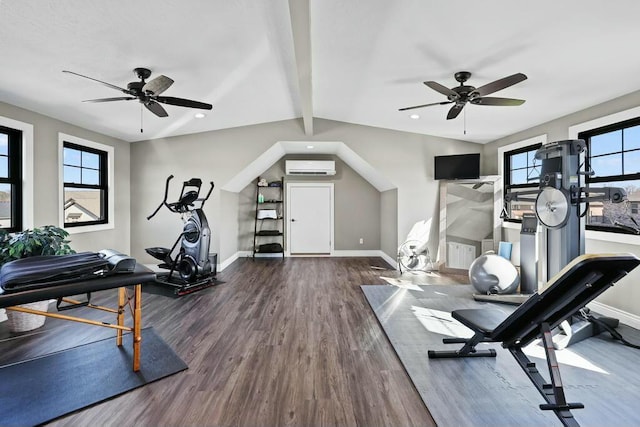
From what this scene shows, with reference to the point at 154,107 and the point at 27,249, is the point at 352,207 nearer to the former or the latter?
the point at 154,107

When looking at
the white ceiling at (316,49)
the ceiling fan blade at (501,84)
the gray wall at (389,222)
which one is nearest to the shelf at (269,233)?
the gray wall at (389,222)

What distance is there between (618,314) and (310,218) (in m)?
5.26

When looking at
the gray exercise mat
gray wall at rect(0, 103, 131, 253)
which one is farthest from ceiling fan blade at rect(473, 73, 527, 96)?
gray wall at rect(0, 103, 131, 253)

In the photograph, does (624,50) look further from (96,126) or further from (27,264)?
(96,126)

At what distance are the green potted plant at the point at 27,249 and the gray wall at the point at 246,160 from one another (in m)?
2.42

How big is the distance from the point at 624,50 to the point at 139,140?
20.5 ft

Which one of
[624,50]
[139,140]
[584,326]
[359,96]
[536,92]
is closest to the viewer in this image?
[624,50]

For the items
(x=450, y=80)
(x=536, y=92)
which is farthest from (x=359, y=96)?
(x=536, y=92)

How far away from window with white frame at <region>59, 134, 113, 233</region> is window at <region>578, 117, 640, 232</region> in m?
6.28

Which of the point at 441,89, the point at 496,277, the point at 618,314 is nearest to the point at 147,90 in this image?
the point at 441,89

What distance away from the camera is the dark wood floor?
182cm

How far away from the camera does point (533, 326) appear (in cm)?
184

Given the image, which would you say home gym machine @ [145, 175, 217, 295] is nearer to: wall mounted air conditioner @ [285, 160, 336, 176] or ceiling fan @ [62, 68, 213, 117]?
ceiling fan @ [62, 68, 213, 117]

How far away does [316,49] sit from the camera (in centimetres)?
312
